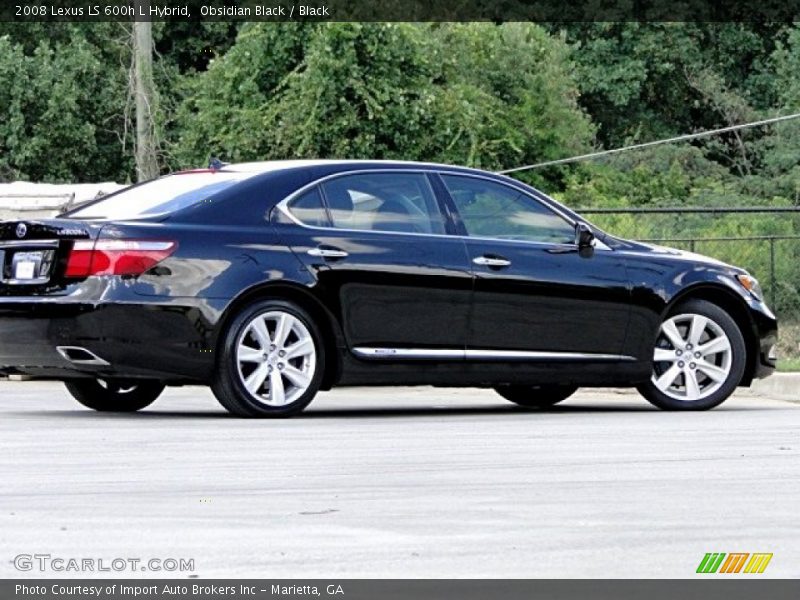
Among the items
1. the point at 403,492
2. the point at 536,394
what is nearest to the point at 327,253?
the point at 536,394

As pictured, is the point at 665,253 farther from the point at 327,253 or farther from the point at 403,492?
the point at 403,492

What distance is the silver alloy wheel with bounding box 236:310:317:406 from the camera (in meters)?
13.1

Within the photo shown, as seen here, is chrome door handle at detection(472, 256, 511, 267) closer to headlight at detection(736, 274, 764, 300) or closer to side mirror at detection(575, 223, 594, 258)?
side mirror at detection(575, 223, 594, 258)

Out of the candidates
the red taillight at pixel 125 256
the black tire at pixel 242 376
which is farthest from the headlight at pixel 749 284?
the red taillight at pixel 125 256

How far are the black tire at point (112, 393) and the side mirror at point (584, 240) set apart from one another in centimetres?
277

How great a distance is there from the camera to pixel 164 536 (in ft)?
25.4

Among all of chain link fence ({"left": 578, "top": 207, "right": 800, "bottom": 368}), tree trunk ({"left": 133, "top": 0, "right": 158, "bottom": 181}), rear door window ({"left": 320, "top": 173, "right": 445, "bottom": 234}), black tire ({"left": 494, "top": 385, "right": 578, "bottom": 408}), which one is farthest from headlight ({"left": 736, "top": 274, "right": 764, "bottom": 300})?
tree trunk ({"left": 133, "top": 0, "right": 158, "bottom": 181})

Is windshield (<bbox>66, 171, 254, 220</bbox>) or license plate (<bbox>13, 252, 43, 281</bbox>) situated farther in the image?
windshield (<bbox>66, 171, 254, 220</bbox>)

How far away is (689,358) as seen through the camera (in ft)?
47.9

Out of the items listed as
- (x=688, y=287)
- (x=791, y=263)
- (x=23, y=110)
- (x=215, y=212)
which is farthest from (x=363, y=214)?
(x=23, y=110)

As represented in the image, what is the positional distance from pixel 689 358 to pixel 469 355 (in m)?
1.61

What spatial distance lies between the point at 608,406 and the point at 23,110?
101ft

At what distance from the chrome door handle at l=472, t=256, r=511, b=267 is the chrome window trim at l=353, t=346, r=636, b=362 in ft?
1.73

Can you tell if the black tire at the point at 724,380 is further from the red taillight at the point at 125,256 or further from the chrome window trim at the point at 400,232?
the red taillight at the point at 125,256
